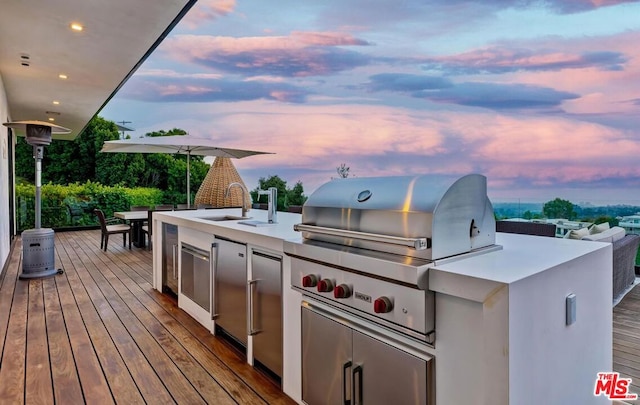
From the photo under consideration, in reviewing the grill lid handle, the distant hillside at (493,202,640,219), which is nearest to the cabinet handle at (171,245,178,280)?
the grill lid handle

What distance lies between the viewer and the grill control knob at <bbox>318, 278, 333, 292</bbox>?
5.13ft

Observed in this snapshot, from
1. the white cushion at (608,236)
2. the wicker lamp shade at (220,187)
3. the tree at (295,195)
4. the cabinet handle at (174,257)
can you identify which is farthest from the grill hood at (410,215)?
the wicker lamp shade at (220,187)

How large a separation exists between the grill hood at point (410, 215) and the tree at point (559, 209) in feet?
17.9

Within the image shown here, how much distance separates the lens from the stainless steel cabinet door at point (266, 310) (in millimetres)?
2070

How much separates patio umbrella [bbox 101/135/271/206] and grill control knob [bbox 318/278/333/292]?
4642 millimetres

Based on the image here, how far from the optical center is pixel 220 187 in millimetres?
8141

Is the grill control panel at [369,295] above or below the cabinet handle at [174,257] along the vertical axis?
above

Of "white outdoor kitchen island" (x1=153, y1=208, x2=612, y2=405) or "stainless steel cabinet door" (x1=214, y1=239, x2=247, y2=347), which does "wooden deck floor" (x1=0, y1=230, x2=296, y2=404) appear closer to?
"stainless steel cabinet door" (x1=214, y1=239, x2=247, y2=347)

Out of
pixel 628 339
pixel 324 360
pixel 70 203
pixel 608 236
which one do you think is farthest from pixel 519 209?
pixel 70 203

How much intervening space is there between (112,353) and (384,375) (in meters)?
2.08

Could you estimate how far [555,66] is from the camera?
7359mm

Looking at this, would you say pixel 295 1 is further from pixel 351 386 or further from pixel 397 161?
pixel 351 386

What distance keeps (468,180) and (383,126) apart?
34.4ft

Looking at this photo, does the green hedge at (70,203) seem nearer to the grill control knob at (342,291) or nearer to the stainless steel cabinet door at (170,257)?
the stainless steel cabinet door at (170,257)
